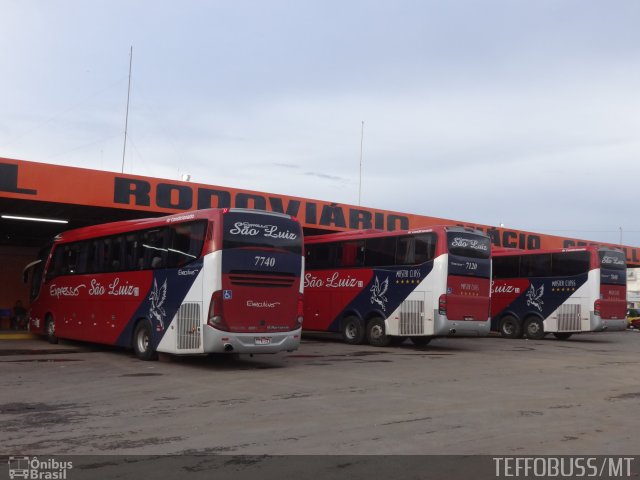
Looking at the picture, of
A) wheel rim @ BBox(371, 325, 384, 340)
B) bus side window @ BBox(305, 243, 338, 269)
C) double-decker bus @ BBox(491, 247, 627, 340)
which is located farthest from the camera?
double-decker bus @ BBox(491, 247, 627, 340)

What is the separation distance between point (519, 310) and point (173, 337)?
17.6 metres

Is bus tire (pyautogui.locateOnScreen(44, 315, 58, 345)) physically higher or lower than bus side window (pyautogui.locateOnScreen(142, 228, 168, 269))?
lower

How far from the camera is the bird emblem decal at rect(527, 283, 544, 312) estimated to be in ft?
90.5

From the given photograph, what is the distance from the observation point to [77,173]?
67.9 feet

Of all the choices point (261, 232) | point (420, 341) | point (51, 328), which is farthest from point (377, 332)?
point (51, 328)

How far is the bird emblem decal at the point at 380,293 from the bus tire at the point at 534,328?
9.14 meters

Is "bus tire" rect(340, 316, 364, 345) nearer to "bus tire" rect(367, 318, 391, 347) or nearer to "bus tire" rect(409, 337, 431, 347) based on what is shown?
"bus tire" rect(367, 318, 391, 347)

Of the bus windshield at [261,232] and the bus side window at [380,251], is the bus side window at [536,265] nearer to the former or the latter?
the bus side window at [380,251]

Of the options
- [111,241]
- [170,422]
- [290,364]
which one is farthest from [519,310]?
[170,422]

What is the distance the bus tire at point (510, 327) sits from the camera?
92.8ft

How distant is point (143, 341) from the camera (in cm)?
1595

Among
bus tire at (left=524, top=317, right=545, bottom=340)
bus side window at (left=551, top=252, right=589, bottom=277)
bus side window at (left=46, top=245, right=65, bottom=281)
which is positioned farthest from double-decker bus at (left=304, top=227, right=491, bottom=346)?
bus side window at (left=46, top=245, right=65, bottom=281)

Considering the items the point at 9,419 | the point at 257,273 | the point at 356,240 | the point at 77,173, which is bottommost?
the point at 9,419

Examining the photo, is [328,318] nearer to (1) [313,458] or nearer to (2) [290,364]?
(2) [290,364]
